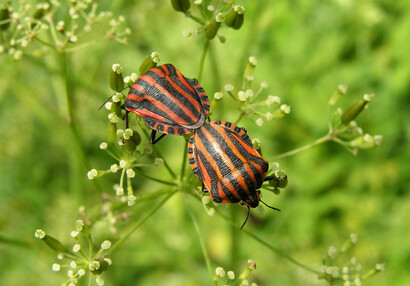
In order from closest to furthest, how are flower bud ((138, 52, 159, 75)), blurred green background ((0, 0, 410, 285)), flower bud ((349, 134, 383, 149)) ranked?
flower bud ((138, 52, 159, 75))
flower bud ((349, 134, 383, 149))
blurred green background ((0, 0, 410, 285))

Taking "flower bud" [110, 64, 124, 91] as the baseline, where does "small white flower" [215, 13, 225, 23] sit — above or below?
above

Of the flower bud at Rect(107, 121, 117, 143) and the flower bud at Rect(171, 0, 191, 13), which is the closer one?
the flower bud at Rect(107, 121, 117, 143)

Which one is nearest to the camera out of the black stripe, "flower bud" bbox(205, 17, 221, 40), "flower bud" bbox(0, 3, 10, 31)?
the black stripe

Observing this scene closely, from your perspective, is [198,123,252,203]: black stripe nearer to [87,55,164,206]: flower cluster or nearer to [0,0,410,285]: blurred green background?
[87,55,164,206]: flower cluster

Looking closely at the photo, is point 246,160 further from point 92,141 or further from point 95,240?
point 92,141

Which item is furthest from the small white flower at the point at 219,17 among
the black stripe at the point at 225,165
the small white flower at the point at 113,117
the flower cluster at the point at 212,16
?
the small white flower at the point at 113,117

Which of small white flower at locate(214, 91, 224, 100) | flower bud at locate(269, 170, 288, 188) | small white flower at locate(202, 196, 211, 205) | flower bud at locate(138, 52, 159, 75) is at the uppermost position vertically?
flower bud at locate(138, 52, 159, 75)

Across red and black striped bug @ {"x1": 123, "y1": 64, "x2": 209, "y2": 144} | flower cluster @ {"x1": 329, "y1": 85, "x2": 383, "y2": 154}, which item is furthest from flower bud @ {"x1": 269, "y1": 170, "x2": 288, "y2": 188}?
flower cluster @ {"x1": 329, "y1": 85, "x2": 383, "y2": 154}
